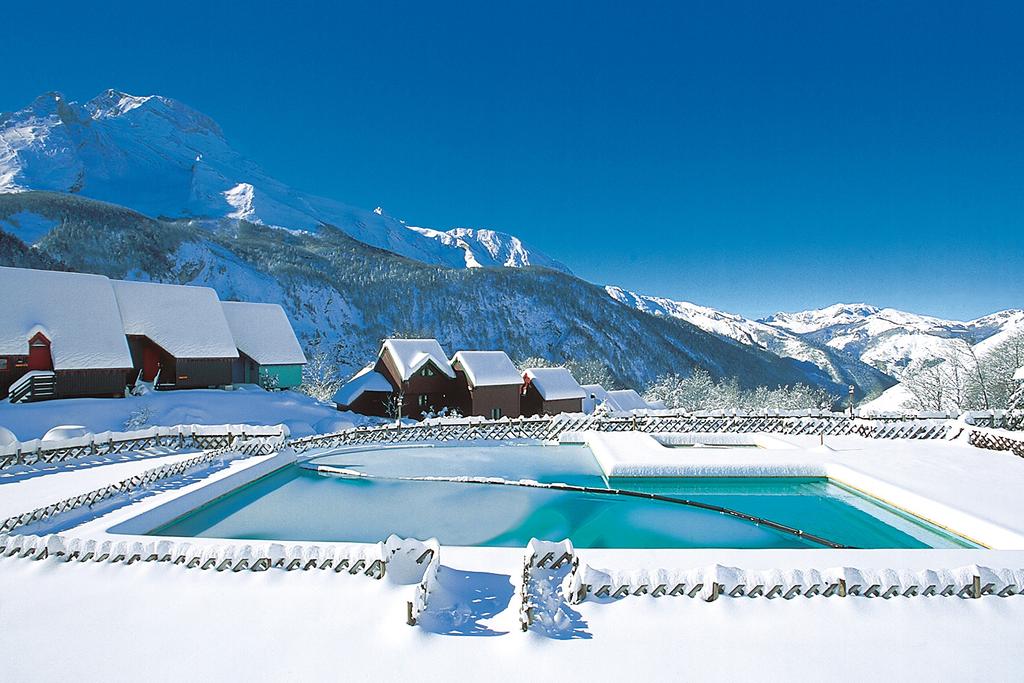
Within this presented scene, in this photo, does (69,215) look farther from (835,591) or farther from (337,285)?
(835,591)

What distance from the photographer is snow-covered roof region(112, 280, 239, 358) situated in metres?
28.0

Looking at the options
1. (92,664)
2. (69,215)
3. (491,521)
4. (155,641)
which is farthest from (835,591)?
(69,215)

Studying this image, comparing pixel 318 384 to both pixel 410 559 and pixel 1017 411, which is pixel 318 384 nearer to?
pixel 410 559

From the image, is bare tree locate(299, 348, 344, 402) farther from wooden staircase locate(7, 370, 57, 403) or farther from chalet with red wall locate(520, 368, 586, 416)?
wooden staircase locate(7, 370, 57, 403)

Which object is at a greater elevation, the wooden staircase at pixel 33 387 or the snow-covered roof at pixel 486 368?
the snow-covered roof at pixel 486 368

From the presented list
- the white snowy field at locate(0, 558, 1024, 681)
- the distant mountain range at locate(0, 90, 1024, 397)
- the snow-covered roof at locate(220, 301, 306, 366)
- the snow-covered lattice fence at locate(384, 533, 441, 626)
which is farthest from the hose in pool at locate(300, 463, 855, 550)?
the distant mountain range at locate(0, 90, 1024, 397)

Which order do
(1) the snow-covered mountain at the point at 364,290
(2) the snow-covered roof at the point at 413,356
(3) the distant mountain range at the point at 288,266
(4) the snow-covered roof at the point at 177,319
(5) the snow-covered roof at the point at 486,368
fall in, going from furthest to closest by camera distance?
(3) the distant mountain range at the point at 288,266 → (1) the snow-covered mountain at the point at 364,290 → (5) the snow-covered roof at the point at 486,368 → (2) the snow-covered roof at the point at 413,356 → (4) the snow-covered roof at the point at 177,319

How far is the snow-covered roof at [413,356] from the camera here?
111ft

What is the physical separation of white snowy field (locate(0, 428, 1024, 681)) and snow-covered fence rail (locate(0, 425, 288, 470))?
8.71 metres

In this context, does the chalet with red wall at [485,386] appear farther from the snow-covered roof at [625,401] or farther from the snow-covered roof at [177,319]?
the snow-covered roof at [177,319]

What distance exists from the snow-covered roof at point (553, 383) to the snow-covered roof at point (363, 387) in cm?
1010

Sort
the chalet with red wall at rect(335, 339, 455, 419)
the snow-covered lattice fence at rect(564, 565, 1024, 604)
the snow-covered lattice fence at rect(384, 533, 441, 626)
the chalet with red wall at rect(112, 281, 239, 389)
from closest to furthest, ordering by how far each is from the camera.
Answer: the snow-covered lattice fence at rect(564, 565, 1024, 604) → the snow-covered lattice fence at rect(384, 533, 441, 626) → the chalet with red wall at rect(112, 281, 239, 389) → the chalet with red wall at rect(335, 339, 455, 419)

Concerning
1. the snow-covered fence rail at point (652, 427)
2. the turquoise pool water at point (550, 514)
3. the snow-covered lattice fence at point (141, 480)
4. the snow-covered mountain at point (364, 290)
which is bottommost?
the turquoise pool water at point (550, 514)

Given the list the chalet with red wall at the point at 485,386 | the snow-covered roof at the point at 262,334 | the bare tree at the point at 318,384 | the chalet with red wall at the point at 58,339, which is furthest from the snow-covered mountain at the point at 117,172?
the chalet with red wall at the point at 58,339
